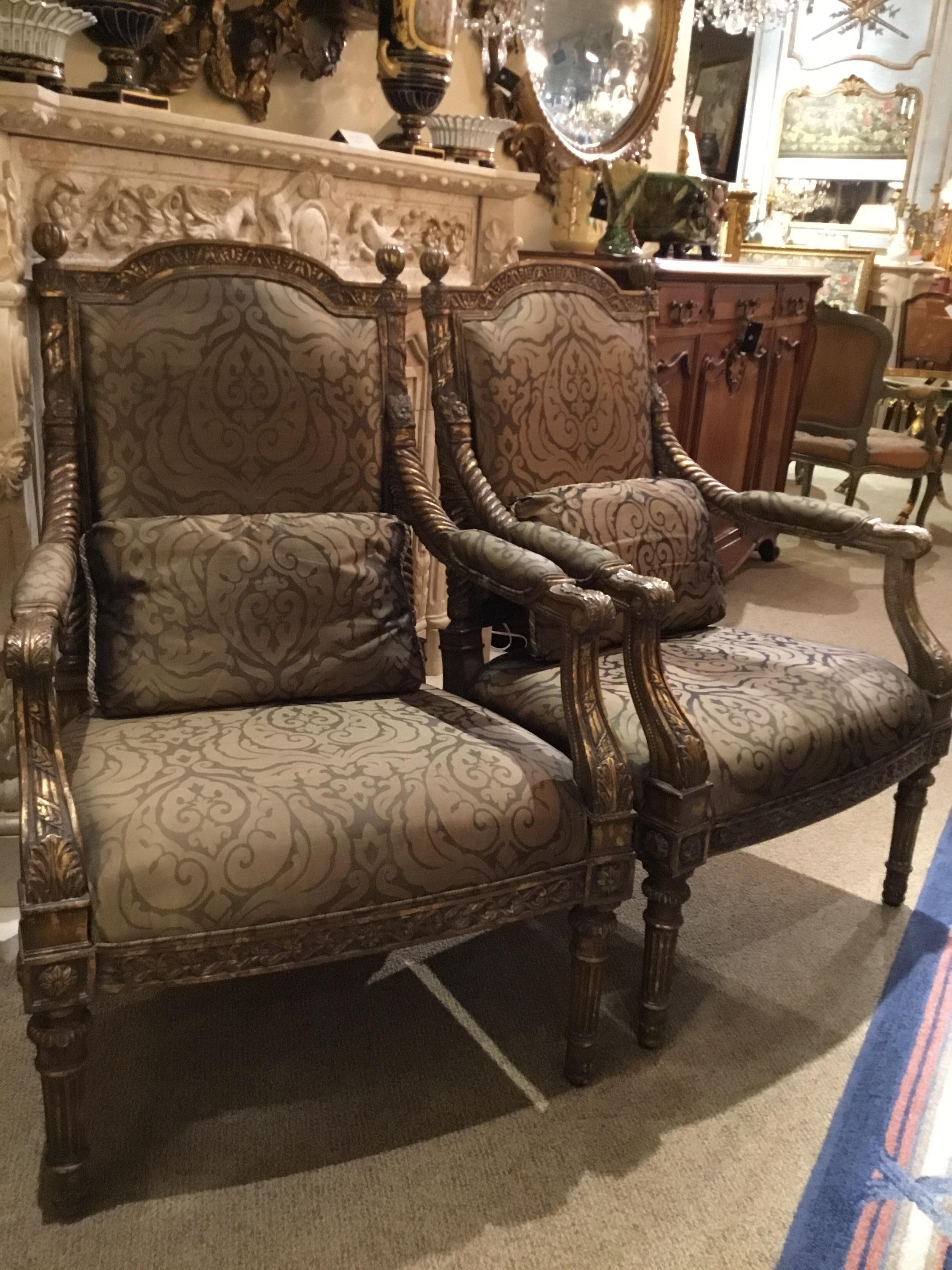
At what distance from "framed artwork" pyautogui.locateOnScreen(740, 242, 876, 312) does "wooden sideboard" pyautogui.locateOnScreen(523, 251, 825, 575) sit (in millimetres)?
3607

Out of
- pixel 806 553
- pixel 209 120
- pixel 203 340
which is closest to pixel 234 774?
pixel 203 340

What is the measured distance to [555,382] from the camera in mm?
1853

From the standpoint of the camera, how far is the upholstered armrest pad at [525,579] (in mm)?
1361

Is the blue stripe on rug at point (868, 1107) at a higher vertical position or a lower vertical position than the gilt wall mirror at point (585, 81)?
lower

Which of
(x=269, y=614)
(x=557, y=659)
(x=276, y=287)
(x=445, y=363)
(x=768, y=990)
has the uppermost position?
(x=276, y=287)

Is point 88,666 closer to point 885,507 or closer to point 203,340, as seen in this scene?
point 203,340

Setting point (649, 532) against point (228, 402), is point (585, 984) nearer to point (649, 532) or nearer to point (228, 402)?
Answer: point (649, 532)

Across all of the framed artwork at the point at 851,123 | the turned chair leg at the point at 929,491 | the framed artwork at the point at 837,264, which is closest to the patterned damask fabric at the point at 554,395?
the turned chair leg at the point at 929,491

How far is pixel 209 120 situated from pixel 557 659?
1107mm

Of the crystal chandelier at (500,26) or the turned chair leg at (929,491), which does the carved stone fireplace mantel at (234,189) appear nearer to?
the crystal chandelier at (500,26)

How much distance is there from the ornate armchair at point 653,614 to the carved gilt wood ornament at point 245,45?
0.65 meters

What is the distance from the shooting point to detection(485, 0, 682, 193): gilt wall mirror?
2840mm

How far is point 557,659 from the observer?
1.75 m

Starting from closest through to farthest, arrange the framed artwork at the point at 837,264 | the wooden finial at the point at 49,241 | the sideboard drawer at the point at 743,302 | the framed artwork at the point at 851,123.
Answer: the wooden finial at the point at 49,241
the sideboard drawer at the point at 743,302
the framed artwork at the point at 851,123
the framed artwork at the point at 837,264
